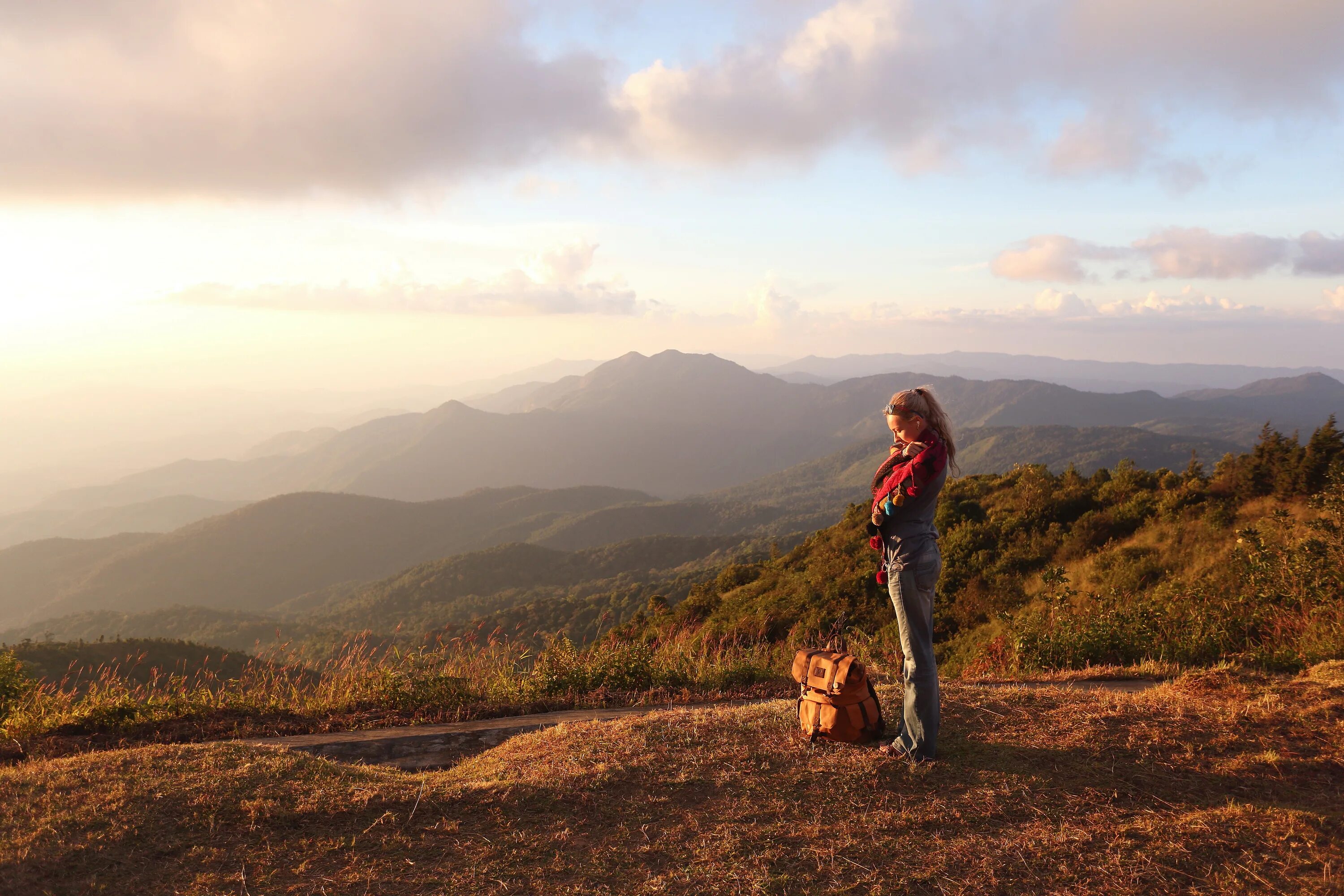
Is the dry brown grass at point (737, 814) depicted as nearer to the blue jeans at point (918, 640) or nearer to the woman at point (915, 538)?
the blue jeans at point (918, 640)

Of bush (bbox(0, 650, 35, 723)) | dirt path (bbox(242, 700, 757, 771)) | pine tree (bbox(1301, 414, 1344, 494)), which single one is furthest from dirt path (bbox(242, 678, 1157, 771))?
pine tree (bbox(1301, 414, 1344, 494))

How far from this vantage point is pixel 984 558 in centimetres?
1772

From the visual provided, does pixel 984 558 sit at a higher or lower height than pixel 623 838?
lower

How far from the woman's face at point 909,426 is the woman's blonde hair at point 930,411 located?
0.03 meters

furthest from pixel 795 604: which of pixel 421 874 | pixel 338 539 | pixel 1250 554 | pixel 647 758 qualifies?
pixel 338 539

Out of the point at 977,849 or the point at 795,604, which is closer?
the point at 977,849

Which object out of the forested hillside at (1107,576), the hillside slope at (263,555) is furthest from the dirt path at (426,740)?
the hillside slope at (263,555)

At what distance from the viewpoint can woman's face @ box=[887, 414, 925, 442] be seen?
14.8ft

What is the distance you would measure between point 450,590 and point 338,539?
8234 cm

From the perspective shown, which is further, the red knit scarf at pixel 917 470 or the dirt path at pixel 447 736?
the dirt path at pixel 447 736

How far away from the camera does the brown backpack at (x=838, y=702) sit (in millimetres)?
4801

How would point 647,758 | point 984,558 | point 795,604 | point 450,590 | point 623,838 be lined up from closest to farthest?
point 623,838
point 647,758
point 984,558
point 795,604
point 450,590

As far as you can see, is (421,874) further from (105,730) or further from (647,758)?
(105,730)

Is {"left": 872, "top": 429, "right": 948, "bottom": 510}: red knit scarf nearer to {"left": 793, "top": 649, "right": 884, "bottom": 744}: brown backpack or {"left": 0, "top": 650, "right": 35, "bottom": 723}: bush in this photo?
{"left": 793, "top": 649, "right": 884, "bottom": 744}: brown backpack
